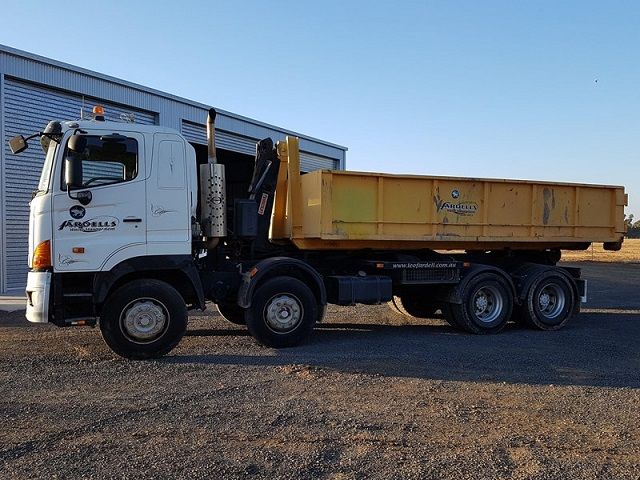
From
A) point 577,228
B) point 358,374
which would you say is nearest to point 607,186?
point 577,228

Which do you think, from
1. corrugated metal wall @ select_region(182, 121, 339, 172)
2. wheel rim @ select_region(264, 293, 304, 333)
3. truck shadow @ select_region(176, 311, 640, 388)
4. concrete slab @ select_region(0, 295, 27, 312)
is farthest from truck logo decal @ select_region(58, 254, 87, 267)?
corrugated metal wall @ select_region(182, 121, 339, 172)

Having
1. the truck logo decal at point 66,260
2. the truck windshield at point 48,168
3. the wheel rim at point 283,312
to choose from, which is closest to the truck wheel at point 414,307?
the wheel rim at point 283,312

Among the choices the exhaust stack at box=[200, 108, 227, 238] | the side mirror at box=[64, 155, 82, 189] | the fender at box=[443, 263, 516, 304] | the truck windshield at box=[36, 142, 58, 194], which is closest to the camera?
the side mirror at box=[64, 155, 82, 189]

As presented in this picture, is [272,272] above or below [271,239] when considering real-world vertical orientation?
below

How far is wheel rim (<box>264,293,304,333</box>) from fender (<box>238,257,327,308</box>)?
35cm

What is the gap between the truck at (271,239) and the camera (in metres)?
7.42

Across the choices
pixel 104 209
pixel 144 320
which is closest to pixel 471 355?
pixel 144 320

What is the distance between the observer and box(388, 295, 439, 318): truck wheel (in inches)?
445

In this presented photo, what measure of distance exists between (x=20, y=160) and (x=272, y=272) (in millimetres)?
8976

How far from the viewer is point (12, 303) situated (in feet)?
41.8

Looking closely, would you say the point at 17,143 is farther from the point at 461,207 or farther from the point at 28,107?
the point at 28,107

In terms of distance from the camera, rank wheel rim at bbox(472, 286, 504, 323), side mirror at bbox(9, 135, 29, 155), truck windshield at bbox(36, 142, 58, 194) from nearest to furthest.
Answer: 1. truck windshield at bbox(36, 142, 58, 194)
2. side mirror at bbox(9, 135, 29, 155)
3. wheel rim at bbox(472, 286, 504, 323)

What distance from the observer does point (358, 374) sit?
6.90 m

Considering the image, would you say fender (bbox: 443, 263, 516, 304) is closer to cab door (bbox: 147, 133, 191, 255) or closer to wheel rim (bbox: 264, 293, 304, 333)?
wheel rim (bbox: 264, 293, 304, 333)
